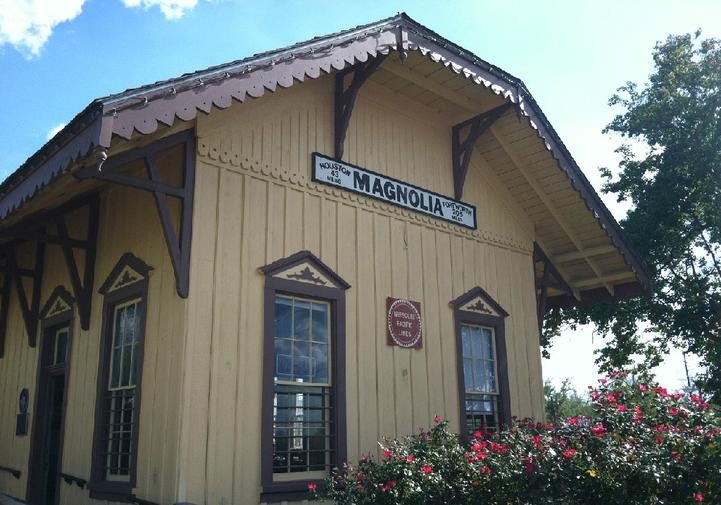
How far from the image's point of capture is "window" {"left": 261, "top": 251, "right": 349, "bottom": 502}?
698 centimetres

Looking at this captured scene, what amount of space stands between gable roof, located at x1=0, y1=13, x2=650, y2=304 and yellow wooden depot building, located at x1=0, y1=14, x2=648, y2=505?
0.09 ft

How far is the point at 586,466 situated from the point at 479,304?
15.7 feet

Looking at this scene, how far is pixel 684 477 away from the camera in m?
5.40

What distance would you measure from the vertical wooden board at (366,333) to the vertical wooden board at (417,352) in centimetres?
72

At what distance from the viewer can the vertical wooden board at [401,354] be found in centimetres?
838

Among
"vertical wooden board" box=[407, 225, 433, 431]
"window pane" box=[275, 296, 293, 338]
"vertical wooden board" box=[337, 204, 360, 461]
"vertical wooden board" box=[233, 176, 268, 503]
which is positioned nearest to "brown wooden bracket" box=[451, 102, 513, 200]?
"vertical wooden board" box=[407, 225, 433, 431]

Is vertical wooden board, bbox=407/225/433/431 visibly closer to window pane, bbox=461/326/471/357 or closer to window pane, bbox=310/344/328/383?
window pane, bbox=461/326/471/357

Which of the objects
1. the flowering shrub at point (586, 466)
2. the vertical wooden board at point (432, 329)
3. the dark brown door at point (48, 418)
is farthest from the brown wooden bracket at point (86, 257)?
the vertical wooden board at point (432, 329)

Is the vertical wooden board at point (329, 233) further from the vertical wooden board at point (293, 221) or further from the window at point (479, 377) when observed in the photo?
the window at point (479, 377)

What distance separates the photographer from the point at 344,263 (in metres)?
8.24

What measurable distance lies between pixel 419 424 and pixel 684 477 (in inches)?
144

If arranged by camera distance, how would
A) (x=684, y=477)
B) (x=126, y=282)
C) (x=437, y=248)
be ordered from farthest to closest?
(x=437, y=248) < (x=126, y=282) < (x=684, y=477)

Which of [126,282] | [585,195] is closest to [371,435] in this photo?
[126,282]

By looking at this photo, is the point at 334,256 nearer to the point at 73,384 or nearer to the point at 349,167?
the point at 349,167
